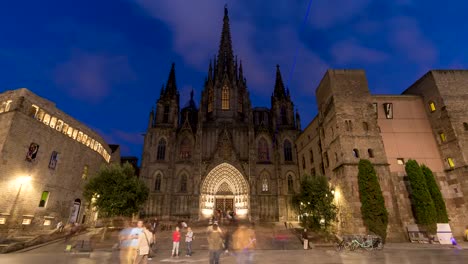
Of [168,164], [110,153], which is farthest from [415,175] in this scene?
[110,153]

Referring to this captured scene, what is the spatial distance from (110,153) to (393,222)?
31433mm

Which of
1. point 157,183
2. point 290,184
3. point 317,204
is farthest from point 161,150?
point 317,204

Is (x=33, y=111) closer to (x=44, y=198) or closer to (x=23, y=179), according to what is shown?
(x=23, y=179)

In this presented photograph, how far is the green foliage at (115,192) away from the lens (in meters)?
17.4

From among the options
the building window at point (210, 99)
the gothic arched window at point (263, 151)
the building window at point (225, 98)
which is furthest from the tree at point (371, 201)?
the building window at point (210, 99)

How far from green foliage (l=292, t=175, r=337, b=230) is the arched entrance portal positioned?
11.0 meters

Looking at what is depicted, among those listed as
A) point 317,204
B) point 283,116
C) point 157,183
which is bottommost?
point 317,204

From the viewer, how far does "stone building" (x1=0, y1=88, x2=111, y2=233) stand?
16.5 metres

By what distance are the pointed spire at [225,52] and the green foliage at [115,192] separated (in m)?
25.0

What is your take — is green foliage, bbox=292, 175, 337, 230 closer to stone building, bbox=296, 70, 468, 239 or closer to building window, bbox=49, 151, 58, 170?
stone building, bbox=296, 70, 468, 239

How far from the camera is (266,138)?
32750mm

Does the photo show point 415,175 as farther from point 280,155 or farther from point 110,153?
point 110,153

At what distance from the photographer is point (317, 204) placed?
17906 millimetres

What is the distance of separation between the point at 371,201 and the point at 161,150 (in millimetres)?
24749
